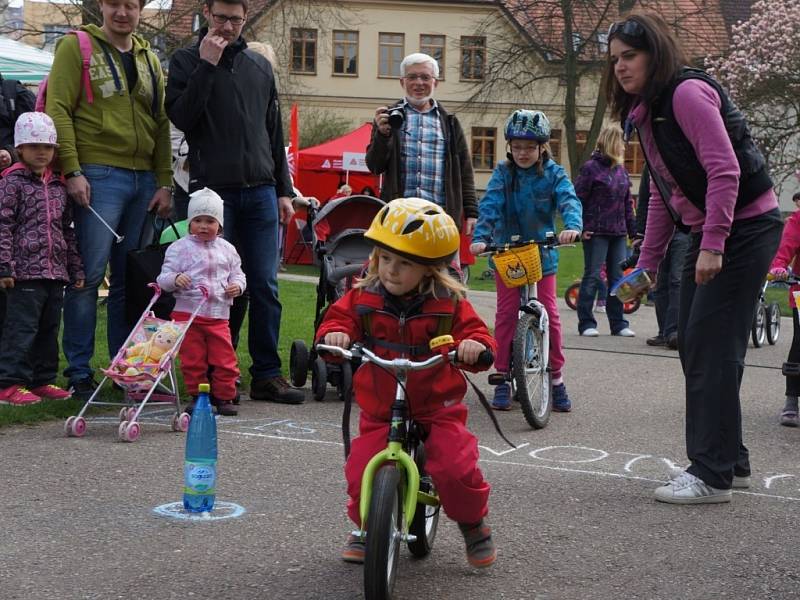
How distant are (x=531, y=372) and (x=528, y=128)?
1.56 meters

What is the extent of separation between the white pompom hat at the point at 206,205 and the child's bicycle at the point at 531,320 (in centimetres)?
169

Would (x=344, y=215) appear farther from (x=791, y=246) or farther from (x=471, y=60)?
(x=471, y=60)

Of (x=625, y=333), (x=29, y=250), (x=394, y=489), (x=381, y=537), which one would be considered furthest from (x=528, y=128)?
(x=625, y=333)

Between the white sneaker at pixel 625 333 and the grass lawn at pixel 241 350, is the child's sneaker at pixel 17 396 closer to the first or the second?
the grass lawn at pixel 241 350

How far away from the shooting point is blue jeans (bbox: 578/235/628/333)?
44.2ft

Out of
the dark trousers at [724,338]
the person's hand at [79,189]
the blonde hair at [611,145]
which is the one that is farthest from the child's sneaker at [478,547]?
the blonde hair at [611,145]

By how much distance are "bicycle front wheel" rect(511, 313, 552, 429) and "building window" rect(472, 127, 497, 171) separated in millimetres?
50919

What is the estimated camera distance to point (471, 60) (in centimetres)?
5731

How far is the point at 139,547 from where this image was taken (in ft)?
15.6

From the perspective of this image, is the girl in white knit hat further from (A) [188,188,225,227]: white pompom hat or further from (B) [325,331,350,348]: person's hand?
(B) [325,331,350,348]: person's hand

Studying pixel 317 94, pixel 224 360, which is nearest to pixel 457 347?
pixel 224 360

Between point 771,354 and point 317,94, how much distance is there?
4677 centimetres

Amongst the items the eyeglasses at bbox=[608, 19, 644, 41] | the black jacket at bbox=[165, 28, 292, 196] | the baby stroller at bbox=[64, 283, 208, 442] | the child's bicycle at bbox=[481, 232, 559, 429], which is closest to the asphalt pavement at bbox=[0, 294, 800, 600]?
the baby stroller at bbox=[64, 283, 208, 442]

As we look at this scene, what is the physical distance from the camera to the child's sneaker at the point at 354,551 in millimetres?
4637
